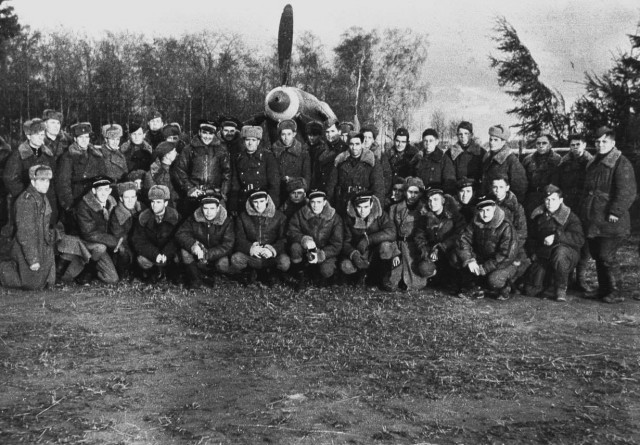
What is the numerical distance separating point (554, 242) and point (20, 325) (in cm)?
534

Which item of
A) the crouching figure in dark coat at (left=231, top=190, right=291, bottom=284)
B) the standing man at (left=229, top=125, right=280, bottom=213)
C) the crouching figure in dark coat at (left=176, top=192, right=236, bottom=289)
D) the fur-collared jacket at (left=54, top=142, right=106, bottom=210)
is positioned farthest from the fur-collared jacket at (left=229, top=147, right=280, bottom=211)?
the fur-collared jacket at (left=54, top=142, right=106, bottom=210)

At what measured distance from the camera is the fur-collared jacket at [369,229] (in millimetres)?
7219

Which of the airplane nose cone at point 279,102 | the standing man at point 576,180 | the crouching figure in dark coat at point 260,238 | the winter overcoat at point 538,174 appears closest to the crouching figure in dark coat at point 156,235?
the crouching figure in dark coat at point 260,238

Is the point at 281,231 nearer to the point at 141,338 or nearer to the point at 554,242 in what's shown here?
the point at 141,338

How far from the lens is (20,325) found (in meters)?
5.50

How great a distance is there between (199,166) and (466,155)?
329 centimetres

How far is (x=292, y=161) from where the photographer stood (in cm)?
809

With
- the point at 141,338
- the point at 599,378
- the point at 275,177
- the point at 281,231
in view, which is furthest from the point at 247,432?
the point at 275,177

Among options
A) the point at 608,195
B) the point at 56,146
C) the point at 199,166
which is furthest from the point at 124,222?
the point at 608,195

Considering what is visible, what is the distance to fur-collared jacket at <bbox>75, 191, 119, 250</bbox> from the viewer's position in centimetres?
724

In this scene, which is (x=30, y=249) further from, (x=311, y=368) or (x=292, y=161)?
(x=311, y=368)

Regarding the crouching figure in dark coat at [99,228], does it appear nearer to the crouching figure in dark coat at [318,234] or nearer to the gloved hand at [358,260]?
the crouching figure in dark coat at [318,234]

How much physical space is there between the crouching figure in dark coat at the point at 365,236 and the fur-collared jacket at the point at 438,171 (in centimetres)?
106

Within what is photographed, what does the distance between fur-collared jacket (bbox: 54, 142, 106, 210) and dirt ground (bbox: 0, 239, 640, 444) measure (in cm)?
122
